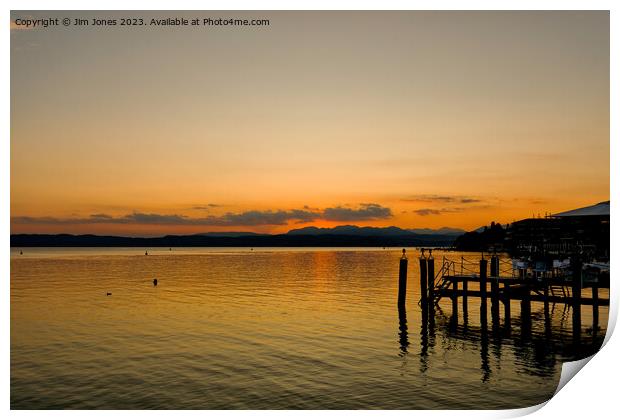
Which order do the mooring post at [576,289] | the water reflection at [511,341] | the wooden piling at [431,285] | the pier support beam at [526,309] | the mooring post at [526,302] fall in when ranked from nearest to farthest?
1. the water reflection at [511,341]
2. the mooring post at [576,289]
3. the pier support beam at [526,309]
4. the mooring post at [526,302]
5. the wooden piling at [431,285]

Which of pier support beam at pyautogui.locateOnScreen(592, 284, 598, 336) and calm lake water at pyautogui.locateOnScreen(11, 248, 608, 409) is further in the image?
pier support beam at pyautogui.locateOnScreen(592, 284, 598, 336)

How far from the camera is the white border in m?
12.9

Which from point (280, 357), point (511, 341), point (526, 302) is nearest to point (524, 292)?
point (526, 302)

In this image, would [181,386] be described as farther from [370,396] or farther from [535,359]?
[535,359]

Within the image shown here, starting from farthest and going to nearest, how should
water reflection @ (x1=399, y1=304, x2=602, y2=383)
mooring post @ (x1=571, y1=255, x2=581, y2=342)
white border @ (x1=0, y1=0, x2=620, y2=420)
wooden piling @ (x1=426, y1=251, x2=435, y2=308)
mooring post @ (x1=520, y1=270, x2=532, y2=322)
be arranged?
wooden piling @ (x1=426, y1=251, x2=435, y2=308), mooring post @ (x1=520, y1=270, x2=532, y2=322), mooring post @ (x1=571, y1=255, x2=581, y2=342), water reflection @ (x1=399, y1=304, x2=602, y2=383), white border @ (x1=0, y1=0, x2=620, y2=420)

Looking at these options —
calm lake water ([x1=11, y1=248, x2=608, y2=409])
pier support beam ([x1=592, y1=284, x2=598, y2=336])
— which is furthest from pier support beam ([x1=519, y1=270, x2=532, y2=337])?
pier support beam ([x1=592, y1=284, x2=598, y2=336])

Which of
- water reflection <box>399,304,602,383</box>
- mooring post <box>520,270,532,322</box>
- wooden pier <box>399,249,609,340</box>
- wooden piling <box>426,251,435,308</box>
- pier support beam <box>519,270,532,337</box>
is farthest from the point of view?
wooden piling <box>426,251,435,308</box>

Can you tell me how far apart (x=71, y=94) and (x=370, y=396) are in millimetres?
14675

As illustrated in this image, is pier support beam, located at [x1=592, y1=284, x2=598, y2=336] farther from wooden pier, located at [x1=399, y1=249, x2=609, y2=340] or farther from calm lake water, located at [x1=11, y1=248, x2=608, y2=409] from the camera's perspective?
calm lake water, located at [x1=11, y1=248, x2=608, y2=409]

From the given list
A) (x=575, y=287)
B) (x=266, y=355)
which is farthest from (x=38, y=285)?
(x=575, y=287)
